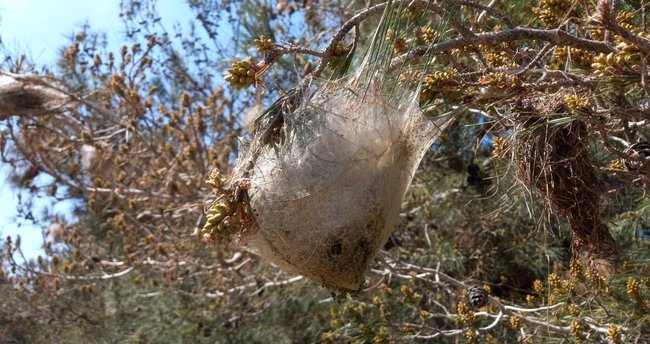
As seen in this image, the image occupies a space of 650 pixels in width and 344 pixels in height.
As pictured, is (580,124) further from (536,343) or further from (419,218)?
(419,218)

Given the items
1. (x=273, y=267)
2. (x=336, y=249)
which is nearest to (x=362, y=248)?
(x=336, y=249)

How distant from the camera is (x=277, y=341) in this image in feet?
12.5

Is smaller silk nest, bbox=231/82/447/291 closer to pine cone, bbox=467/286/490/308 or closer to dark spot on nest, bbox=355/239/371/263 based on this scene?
dark spot on nest, bbox=355/239/371/263

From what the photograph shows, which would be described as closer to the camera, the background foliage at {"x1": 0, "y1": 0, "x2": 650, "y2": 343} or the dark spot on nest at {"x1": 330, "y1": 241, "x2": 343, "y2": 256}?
the dark spot on nest at {"x1": 330, "y1": 241, "x2": 343, "y2": 256}

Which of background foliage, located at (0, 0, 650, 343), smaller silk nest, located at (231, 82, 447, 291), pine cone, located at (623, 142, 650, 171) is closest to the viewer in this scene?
smaller silk nest, located at (231, 82, 447, 291)

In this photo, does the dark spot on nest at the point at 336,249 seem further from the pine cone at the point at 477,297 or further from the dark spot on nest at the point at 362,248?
the pine cone at the point at 477,297

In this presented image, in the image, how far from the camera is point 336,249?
1.28 metres

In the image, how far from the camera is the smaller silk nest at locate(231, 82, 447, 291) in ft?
3.95

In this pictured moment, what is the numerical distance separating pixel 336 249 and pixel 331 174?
16cm

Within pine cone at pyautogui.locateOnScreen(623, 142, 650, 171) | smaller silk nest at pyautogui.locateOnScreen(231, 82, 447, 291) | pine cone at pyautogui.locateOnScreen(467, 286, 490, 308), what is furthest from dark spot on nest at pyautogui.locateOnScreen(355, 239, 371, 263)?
pine cone at pyautogui.locateOnScreen(467, 286, 490, 308)

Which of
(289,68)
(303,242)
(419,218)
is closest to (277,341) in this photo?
(419,218)

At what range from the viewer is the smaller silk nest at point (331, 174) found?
1204 mm

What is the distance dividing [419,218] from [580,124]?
95.6 inches

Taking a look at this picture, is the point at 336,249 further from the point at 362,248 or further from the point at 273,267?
the point at 273,267
